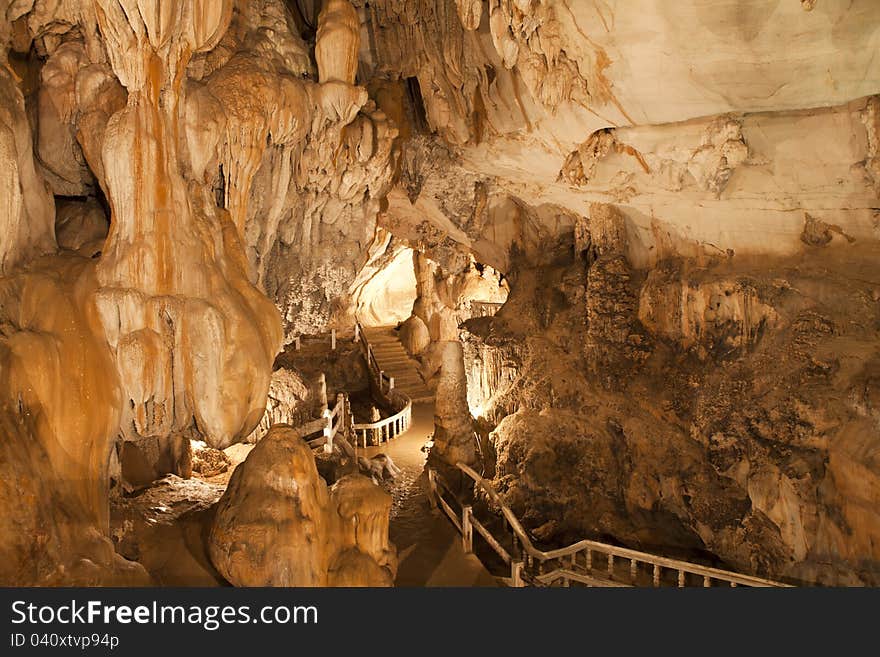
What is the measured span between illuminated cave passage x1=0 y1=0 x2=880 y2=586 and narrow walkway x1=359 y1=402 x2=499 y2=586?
57mm

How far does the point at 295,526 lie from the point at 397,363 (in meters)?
12.1

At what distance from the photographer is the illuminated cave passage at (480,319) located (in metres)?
6.10

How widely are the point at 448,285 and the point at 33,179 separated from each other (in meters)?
12.9

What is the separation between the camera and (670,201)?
9.48 metres

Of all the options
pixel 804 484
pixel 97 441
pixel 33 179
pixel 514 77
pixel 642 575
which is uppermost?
pixel 514 77

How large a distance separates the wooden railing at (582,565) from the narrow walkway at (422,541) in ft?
0.72

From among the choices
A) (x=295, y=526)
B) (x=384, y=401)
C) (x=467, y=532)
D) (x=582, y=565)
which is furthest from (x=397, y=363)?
(x=295, y=526)

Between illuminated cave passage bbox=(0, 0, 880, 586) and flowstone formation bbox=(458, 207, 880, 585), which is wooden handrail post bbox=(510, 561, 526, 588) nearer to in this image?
illuminated cave passage bbox=(0, 0, 880, 586)

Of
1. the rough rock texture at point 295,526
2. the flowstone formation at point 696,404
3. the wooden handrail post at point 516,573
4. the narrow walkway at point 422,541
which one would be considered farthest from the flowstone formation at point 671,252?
the rough rock texture at point 295,526

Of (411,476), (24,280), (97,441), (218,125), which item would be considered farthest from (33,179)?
(411,476)

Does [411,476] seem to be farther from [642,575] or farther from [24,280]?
[24,280]

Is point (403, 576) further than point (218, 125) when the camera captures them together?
Yes

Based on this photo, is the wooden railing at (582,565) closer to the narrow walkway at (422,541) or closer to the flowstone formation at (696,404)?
the narrow walkway at (422,541)

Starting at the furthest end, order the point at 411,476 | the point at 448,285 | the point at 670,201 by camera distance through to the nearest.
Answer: the point at 448,285 → the point at 411,476 → the point at 670,201
